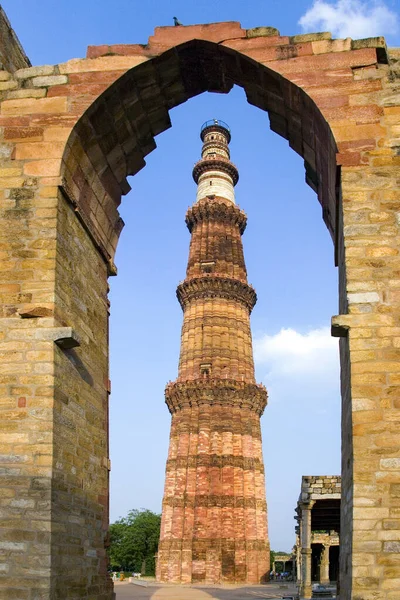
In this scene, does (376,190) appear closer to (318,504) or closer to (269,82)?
(269,82)

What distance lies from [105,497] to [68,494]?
63.7 inches

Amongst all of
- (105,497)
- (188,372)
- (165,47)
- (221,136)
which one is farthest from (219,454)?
(165,47)

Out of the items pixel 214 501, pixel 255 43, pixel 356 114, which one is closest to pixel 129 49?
pixel 255 43

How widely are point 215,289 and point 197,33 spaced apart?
2477cm

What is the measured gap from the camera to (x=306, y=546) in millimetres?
15859

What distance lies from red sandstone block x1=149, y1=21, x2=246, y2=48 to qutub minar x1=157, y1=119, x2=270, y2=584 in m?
23.3

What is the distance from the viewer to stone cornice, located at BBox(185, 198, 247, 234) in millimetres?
34938

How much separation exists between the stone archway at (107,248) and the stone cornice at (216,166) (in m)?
27.2

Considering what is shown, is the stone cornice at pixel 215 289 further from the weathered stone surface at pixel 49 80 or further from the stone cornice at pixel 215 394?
→ the weathered stone surface at pixel 49 80

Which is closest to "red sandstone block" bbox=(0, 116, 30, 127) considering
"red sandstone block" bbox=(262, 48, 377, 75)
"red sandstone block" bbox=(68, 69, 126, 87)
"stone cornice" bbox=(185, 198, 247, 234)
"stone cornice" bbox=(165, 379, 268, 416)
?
"red sandstone block" bbox=(68, 69, 126, 87)

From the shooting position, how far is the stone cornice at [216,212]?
3494 centimetres

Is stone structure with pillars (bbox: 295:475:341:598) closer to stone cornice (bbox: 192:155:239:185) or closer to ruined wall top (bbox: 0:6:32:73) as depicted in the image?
ruined wall top (bbox: 0:6:32:73)

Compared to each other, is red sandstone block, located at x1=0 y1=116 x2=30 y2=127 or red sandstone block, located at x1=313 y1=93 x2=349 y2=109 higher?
red sandstone block, located at x1=313 y1=93 x2=349 y2=109

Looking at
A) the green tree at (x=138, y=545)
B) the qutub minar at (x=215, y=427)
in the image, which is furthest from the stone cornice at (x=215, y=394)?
the green tree at (x=138, y=545)
